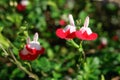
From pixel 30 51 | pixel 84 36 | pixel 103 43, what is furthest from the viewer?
pixel 103 43

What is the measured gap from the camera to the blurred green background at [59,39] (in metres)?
2.44

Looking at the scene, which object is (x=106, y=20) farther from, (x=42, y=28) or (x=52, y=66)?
(x=52, y=66)

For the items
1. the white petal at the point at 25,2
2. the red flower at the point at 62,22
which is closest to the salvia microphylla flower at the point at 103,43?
the red flower at the point at 62,22

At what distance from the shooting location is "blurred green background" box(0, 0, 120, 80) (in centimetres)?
244

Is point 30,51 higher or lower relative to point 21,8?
lower

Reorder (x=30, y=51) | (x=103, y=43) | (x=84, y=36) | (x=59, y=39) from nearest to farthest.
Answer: (x=84, y=36), (x=30, y=51), (x=103, y=43), (x=59, y=39)

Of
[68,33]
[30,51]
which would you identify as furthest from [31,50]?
[68,33]

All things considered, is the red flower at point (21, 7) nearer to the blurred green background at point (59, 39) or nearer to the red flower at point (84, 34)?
the blurred green background at point (59, 39)

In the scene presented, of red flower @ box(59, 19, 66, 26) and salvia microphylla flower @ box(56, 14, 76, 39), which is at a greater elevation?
red flower @ box(59, 19, 66, 26)

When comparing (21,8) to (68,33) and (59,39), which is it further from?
(68,33)

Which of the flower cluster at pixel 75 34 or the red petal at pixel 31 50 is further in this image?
the red petal at pixel 31 50

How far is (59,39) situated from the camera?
3.20 meters

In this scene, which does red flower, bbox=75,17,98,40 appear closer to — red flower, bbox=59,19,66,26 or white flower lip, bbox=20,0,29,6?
red flower, bbox=59,19,66,26

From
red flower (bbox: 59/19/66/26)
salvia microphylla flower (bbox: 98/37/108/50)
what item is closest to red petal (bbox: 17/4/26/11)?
red flower (bbox: 59/19/66/26)
